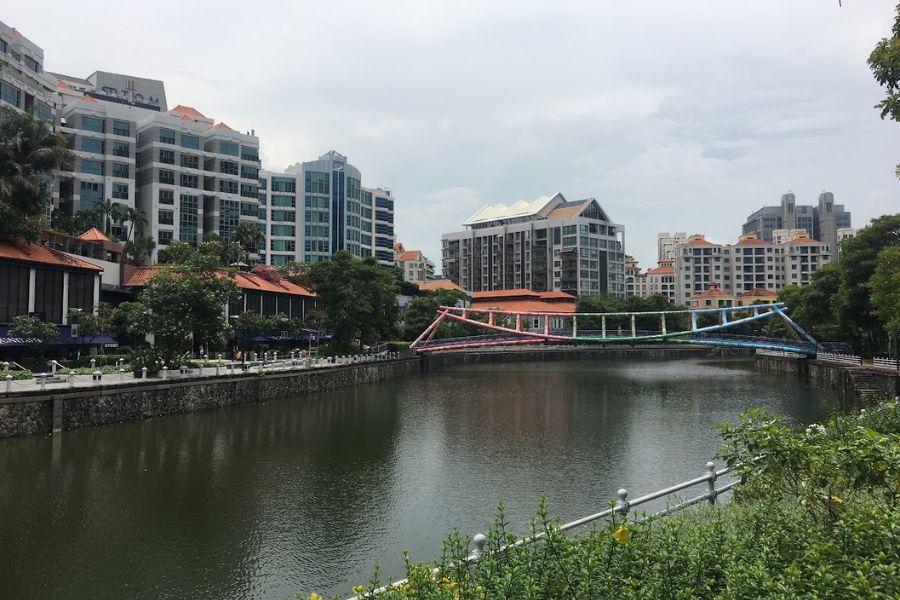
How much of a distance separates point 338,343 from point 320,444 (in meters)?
26.8

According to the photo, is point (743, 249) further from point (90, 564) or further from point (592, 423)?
point (90, 564)

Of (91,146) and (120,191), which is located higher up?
(91,146)

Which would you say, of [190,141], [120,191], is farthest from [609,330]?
[120,191]

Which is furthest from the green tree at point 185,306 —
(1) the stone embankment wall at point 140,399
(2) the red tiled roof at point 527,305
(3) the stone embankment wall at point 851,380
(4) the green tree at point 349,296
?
(2) the red tiled roof at point 527,305

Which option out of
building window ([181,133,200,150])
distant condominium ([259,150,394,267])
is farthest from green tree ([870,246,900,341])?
distant condominium ([259,150,394,267])

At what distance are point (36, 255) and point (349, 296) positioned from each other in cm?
2061

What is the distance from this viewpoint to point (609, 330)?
255 feet

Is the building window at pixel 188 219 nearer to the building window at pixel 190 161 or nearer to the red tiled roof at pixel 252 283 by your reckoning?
the building window at pixel 190 161

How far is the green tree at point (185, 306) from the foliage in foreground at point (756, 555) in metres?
28.6

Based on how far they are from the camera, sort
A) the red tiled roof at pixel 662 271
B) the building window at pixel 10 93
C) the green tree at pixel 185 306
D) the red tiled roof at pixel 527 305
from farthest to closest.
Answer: the red tiled roof at pixel 662 271
the red tiled roof at pixel 527 305
the building window at pixel 10 93
the green tree at pixel 185 306

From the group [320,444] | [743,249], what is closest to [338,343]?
[320,444]

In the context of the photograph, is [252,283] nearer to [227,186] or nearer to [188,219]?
[188,219]

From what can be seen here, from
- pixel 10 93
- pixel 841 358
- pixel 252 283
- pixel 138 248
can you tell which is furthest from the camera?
pixel 138 248

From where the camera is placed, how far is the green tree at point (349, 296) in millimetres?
49156
